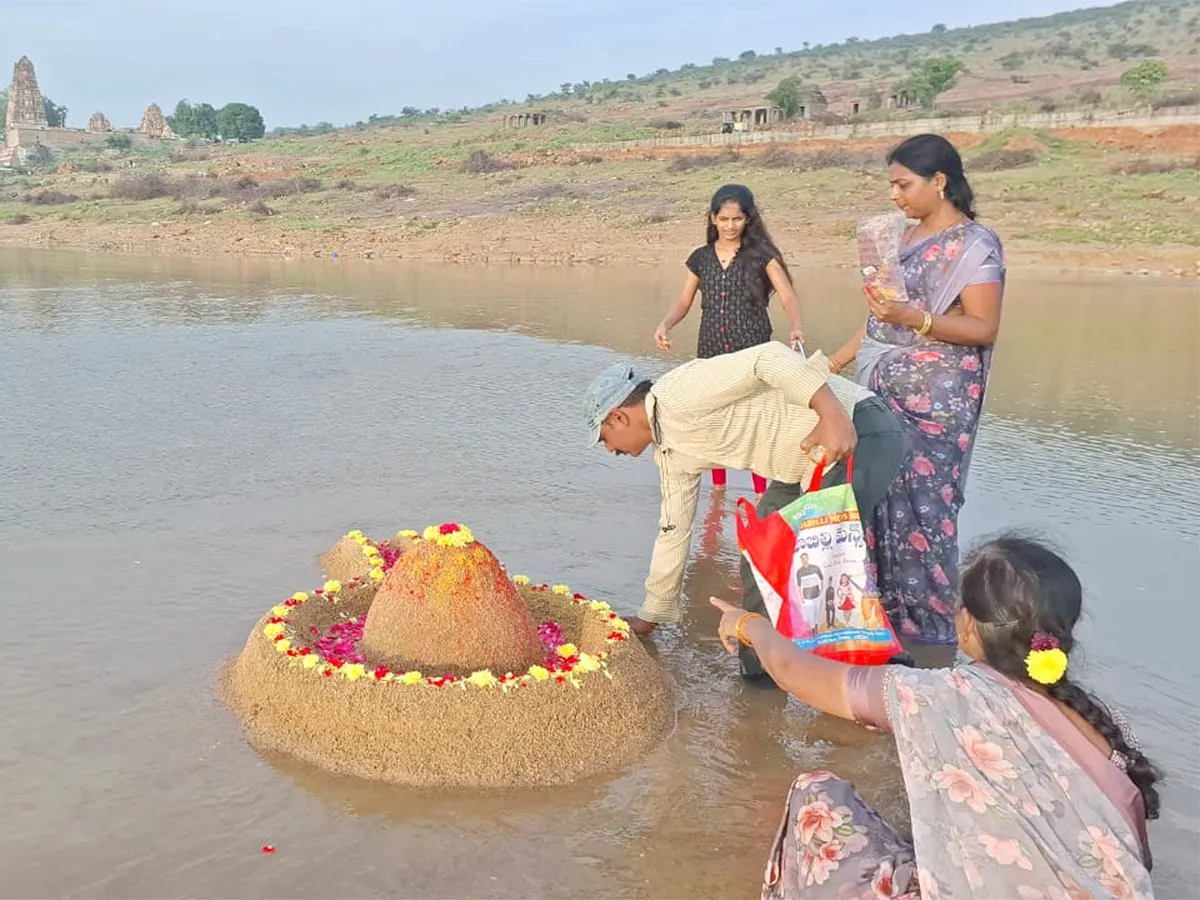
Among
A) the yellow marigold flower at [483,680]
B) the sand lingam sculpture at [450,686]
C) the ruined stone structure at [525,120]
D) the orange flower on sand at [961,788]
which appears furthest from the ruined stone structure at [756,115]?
the orange flower on sand at [961,788]

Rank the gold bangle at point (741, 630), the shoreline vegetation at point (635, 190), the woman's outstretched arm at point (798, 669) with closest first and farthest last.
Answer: the woman's outstretched arm at point (798, 669)
the gold bangle at point (741, 630)
the shoreline vegetation at point (635, 190)

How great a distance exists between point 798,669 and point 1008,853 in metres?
0.62

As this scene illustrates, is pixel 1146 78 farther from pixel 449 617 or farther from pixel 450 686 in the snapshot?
pixel 450 686

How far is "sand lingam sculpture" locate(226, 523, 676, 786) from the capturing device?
3.39m

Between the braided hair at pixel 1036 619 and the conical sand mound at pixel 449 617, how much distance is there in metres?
1.90

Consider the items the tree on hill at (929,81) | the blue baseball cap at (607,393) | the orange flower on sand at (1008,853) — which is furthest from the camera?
the tree on hill at (929,81)

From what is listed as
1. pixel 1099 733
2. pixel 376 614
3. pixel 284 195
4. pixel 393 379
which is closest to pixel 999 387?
pixel 393 379

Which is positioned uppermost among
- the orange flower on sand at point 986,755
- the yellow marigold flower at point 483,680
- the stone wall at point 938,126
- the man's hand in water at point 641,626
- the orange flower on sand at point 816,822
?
the stone wall at point 938,126

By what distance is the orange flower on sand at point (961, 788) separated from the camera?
6.68ft

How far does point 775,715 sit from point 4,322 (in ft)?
41.1

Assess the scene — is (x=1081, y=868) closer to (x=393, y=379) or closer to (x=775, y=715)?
(x=775, y=715)

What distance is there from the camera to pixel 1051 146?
3072 cm

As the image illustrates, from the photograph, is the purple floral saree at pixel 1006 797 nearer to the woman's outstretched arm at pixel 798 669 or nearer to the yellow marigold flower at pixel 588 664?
the woman's outstretched arm at pixel 798 669

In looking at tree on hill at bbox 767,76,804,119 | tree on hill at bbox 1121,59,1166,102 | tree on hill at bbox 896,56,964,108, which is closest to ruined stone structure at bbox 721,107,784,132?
tree on hill at bbox 767,76,804,119
